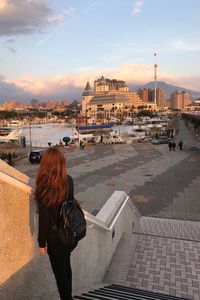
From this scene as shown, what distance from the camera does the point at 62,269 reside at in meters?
2.83

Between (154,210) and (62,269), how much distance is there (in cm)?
917

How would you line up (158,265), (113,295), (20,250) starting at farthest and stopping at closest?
(158,265) < (113,295) < (20,250)

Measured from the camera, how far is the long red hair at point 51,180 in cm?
261

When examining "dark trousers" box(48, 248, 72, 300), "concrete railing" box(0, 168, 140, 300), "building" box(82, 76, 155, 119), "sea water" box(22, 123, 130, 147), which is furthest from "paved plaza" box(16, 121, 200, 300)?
"building" box(82, 76, 155, 119)

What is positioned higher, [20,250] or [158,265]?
[20,250]

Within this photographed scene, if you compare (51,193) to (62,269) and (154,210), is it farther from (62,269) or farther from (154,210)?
(154,210)

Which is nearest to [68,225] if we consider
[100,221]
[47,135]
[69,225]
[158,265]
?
[69,225]

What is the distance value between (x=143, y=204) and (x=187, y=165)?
10271mm

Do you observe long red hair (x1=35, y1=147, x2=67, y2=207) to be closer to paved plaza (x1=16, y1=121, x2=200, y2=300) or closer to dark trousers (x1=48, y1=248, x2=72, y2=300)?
dark trousers (x1=48, y1=248, x2=72, y2=300)

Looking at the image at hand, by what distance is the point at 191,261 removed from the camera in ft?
20.2

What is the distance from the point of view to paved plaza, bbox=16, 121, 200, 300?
17.9 ft

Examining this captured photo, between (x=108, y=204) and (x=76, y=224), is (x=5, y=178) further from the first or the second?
(x=108, y=204)

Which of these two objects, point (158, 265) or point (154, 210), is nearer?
point (158, 265)

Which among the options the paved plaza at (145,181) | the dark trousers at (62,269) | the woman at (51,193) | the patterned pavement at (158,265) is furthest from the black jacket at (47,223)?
the paved plaza at (145,181)
